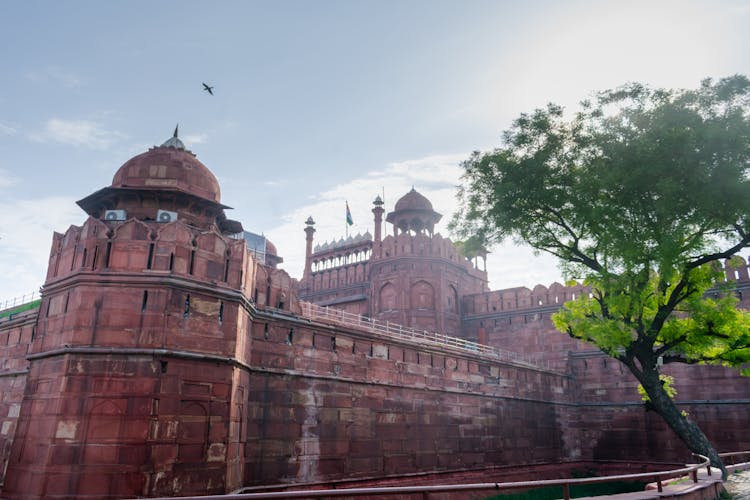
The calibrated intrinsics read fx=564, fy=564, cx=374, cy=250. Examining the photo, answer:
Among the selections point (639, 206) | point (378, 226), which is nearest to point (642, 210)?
point (639, 206)

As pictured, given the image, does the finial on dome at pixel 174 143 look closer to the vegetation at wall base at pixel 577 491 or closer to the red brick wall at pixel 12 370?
the red brick wall at pixel 12 370

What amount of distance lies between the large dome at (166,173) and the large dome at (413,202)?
19494 millimetres

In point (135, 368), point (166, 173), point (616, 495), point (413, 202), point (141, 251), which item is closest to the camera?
point (616, 495)

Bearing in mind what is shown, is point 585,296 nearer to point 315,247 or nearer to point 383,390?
point 383,390

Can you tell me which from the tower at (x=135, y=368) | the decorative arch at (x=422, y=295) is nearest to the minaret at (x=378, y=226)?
the decorative arch at (x=422, y=295)

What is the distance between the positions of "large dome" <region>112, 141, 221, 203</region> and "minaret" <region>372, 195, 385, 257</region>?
63.1 ft

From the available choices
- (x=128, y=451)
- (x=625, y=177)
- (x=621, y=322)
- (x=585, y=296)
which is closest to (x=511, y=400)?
(x=585, y=296)

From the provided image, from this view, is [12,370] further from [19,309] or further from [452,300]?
[452,300]

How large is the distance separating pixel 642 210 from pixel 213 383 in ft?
39.3

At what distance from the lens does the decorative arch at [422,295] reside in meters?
31.6

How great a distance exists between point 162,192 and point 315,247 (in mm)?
25962

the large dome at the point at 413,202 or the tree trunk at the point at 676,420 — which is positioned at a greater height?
the large dome at the point at 413,202

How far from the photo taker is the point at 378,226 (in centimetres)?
3491

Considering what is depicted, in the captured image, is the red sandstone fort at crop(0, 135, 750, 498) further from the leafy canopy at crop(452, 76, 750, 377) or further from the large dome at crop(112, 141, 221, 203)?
the leafy canopy at crop(452, 76, 750, 377)
